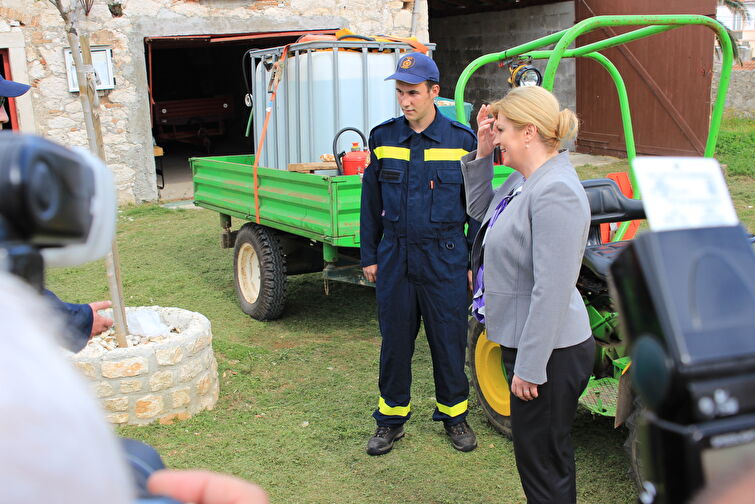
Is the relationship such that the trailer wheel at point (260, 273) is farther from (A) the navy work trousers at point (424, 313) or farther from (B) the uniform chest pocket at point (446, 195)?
(B) the uniform chest pocket at point (446, 195)

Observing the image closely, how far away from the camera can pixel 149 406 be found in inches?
155

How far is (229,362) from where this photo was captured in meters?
4.85

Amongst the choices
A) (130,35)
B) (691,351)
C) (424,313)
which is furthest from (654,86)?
(691,351)

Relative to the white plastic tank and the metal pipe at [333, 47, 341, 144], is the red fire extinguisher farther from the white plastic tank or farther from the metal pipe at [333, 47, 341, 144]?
the metal pipe at [333, 47, 341, 144]

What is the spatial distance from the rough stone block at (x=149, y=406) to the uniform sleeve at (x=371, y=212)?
129 centimetres

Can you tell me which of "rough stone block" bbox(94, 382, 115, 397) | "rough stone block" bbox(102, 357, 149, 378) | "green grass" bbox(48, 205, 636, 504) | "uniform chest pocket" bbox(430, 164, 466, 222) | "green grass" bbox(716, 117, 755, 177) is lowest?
"green grass" bbox(48, 205, 636, 504)

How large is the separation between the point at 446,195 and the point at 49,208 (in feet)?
9.36

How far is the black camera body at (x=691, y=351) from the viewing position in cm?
82

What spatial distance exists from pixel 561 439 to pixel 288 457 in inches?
64.0

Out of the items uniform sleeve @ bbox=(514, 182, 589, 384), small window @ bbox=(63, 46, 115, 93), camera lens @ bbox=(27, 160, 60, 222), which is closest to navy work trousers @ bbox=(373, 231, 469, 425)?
uniform sleeve @ bbox=(514, 182, 589, 384)

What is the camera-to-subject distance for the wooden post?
3635mm

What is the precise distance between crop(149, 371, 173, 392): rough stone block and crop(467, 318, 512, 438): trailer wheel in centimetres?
157

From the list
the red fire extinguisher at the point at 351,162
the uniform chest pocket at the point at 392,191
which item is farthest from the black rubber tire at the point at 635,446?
the red fire extinguisher at the point at 351,162

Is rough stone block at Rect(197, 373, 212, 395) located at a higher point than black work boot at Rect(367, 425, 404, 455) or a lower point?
higher
